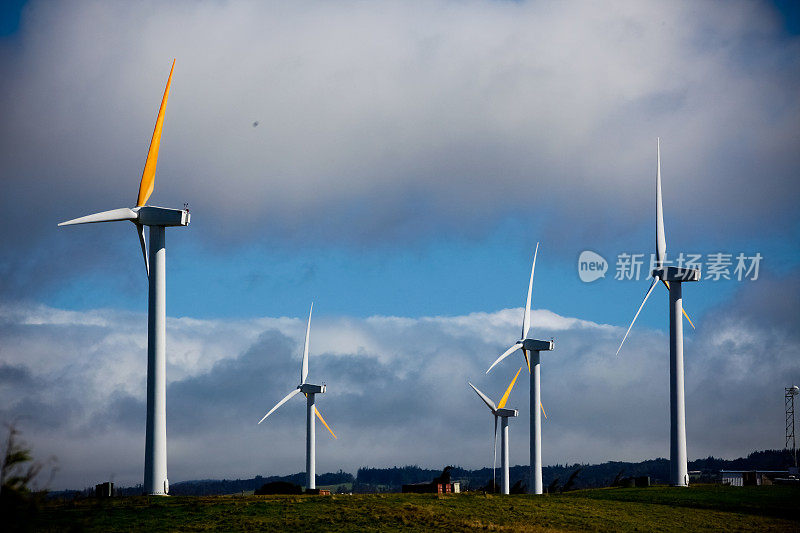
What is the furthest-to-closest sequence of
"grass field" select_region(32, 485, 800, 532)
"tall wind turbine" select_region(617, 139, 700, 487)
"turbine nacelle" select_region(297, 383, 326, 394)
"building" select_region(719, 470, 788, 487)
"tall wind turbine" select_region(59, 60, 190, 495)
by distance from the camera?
"turbine nacelle" select_region(297, 383, 326, 394) < "building" select_region(719, 470, 788, 487) < "tall wind turbine" select_region(617, 139, 700, 487) < "tall wind turbine" select_region(59, 60, 190, 495) < "grass field" select_region(32, 485, 800, 532)

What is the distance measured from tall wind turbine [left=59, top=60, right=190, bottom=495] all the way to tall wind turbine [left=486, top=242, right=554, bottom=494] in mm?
54835

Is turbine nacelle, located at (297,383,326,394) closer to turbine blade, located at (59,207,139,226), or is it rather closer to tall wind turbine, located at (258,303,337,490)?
tall wind turbine, located at (258,303,337,490)

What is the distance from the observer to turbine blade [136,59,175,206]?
241 ft

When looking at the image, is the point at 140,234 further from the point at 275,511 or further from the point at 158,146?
the point at 275,511

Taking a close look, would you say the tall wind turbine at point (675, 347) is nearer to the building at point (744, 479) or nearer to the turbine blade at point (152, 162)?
the building at point (744, 479)

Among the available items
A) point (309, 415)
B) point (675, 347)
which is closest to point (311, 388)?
point (309, 415)

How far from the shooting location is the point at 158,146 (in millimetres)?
74562

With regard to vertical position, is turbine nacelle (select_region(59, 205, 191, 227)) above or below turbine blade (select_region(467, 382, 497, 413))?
above

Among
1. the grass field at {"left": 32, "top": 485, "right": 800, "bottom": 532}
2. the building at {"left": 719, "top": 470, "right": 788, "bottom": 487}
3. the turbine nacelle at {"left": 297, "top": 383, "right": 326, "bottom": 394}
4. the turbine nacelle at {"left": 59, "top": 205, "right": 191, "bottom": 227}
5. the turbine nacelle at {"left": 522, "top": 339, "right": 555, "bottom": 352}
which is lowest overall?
the building at {"left": 719, "top": 470, "right": 788, "bottom": 487}

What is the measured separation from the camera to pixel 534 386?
124m

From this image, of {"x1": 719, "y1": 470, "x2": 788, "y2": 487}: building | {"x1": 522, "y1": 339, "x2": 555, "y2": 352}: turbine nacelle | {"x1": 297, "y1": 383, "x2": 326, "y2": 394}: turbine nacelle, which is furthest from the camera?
{"x1": 297, "y1": 383, "x2": 326, "y2": 394}: turbine nacelle

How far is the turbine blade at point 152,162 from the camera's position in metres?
73.5

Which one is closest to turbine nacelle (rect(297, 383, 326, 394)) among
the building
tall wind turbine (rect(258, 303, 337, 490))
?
tall wind turbine (rect(258, 303, 337, 490))

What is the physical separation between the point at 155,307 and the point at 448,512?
28.5m
